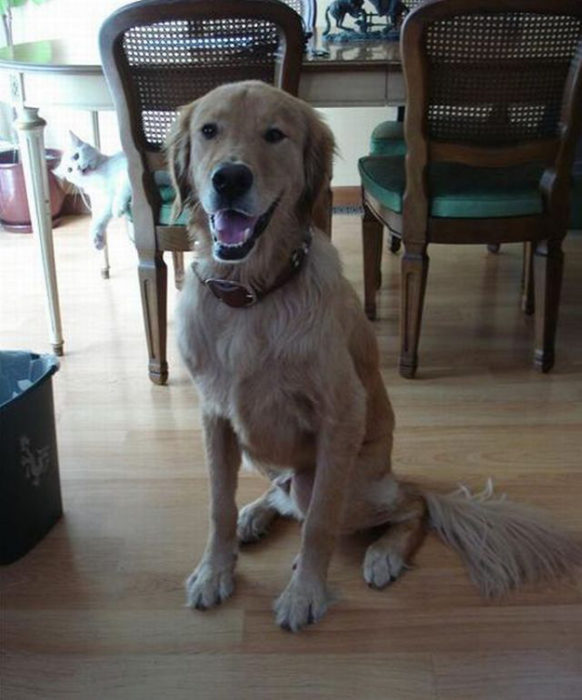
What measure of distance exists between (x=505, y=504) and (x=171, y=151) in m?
0.95

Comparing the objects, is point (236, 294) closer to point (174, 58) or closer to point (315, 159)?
point (315, 159)

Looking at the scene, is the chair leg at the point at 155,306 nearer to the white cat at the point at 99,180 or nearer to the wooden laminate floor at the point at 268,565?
the wooden laminate floor at the point at 268,565

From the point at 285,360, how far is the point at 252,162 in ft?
1.07

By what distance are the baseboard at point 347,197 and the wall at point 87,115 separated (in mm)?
35

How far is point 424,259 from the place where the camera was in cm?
215

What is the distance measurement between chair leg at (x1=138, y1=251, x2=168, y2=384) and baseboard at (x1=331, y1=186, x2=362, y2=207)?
185cm

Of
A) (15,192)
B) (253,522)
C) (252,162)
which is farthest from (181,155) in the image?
(15,192)

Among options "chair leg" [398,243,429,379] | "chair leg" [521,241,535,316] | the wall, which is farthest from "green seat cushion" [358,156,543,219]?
the wall

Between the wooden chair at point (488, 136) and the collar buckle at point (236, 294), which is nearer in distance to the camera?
the collar buckle at point (236, 294)

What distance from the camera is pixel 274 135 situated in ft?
4.18

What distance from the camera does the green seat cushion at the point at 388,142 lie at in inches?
107

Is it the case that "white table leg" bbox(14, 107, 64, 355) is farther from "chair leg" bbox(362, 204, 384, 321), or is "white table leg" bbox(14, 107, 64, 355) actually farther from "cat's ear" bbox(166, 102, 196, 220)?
"chair leg" bbox(362, 204, 384, 321)

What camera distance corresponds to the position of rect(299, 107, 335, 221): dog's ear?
1.33m

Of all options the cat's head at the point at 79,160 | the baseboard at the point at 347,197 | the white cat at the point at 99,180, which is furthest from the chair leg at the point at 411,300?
the baseboard at the point at 347,197
